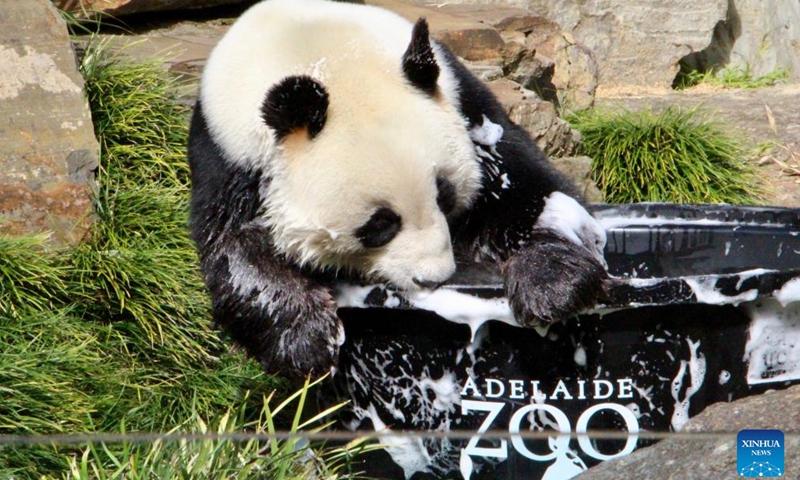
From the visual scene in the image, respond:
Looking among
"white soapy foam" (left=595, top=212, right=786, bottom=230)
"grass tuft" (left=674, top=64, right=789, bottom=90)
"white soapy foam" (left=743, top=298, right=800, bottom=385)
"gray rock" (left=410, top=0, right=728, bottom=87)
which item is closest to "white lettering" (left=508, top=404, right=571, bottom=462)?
"white soapy foam" (left=743, top=298, right=800, bottom=385)

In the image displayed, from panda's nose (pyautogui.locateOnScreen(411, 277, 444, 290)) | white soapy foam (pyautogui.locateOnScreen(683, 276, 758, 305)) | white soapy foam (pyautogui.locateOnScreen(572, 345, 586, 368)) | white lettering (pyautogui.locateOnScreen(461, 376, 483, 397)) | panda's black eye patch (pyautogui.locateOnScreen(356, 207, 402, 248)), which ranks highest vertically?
white soapy foam (pyautogui.locateOnScreen(683, 276, 758, 305))

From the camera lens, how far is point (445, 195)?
281 cm

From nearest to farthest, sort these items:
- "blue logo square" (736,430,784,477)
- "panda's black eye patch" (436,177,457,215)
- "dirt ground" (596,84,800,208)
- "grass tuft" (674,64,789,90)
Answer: "blue logo square" (736,430,784,477), "panda's black eye patch" (436,177,457,215), "dirt ground" (596,84,800,208), "grass tuft" (674,64,789,90)

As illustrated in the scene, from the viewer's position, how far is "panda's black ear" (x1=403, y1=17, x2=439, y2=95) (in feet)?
8.90

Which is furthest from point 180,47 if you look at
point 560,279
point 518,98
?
point 560,279

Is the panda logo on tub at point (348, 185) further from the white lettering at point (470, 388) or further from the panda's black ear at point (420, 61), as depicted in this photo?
the white lettering at point (470, 388)

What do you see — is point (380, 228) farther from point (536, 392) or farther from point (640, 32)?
point (640, 32)

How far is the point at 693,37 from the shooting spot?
315 inches

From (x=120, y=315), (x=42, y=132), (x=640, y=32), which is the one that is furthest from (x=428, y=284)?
(x=640, y=32)

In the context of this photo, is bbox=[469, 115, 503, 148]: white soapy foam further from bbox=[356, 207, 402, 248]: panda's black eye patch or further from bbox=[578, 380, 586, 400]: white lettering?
bbox=[578, 380, 586, 400]: white lettering

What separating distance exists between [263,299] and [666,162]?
9.71 ft

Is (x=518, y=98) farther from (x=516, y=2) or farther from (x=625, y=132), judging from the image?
(x=516, y=2)

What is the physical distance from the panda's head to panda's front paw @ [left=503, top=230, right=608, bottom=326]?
0.20 meters

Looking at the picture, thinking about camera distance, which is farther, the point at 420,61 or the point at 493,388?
the point at 420,61
